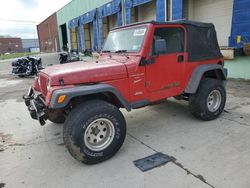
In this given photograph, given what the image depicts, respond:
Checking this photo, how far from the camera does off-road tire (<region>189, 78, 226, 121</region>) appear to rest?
394 centimetres

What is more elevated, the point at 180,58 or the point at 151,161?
the point at 180,58

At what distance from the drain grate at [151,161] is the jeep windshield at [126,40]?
1642 mm

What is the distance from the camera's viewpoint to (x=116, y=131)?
2943 millimetres

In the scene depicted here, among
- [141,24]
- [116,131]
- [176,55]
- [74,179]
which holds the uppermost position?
[141,24]

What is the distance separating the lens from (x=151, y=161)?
2865 mm

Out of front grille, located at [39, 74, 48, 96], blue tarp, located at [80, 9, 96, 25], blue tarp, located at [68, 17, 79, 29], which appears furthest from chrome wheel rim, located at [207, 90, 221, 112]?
blue tarp, located at [68, 17, 79, 29]

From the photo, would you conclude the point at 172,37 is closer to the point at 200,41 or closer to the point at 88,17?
the point at 200,41

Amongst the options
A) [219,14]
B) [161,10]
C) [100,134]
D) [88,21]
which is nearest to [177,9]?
[161,10]

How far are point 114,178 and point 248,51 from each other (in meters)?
6.60

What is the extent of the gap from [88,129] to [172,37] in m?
2.18

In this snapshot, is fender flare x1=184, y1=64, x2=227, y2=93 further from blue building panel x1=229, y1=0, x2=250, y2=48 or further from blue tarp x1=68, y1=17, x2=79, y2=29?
blue tarp x1=68, y1=17, x2=79, y2=29

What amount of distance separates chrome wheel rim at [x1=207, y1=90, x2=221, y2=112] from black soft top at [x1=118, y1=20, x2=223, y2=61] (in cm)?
74

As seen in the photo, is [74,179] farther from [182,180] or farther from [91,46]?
[91,46]

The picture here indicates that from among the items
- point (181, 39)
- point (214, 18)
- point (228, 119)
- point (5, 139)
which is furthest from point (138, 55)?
point (214, 18)
